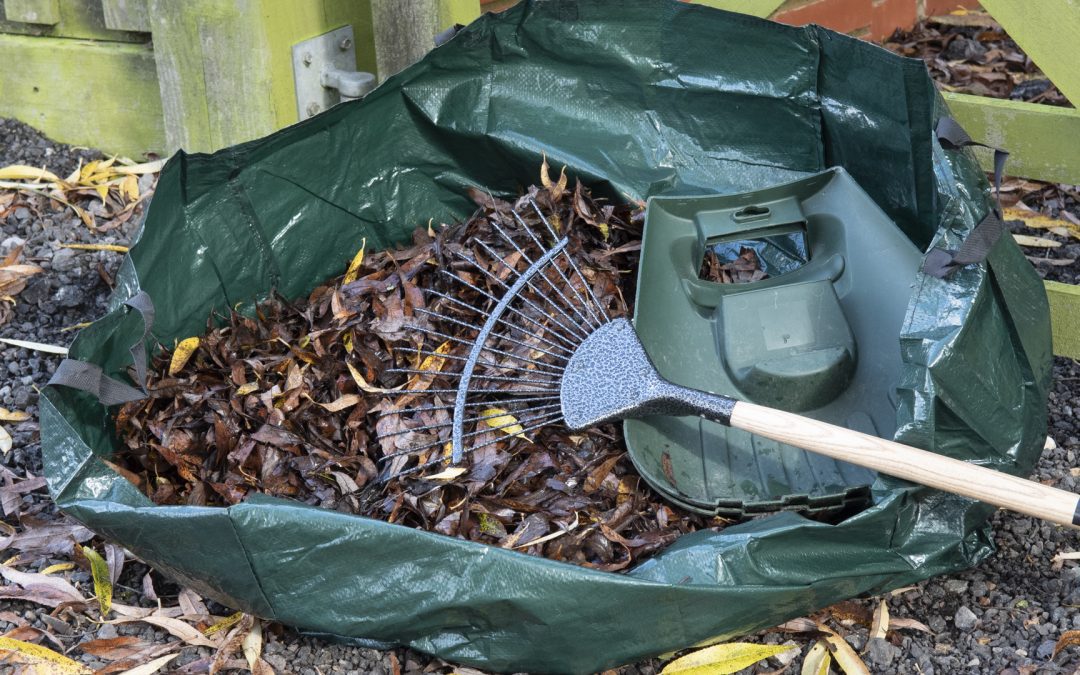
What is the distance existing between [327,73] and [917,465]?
5.04 ft

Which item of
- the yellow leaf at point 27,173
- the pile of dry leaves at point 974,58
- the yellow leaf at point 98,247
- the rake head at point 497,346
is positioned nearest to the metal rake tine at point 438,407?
the rake head at point 497,346

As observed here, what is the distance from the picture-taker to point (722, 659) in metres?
1.51

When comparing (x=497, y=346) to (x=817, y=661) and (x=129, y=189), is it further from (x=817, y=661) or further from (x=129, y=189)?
(x=129, y=189)

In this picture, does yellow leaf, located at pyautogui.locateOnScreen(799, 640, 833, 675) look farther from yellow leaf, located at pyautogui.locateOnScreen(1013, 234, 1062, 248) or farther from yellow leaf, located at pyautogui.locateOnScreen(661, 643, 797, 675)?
yellow leaf, located at pyautogui.locateOnScreen(1013, 234, 1062, 248)

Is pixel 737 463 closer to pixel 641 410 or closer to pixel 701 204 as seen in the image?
pixel 641 410

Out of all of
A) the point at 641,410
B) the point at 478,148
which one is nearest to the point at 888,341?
the point at 641,410

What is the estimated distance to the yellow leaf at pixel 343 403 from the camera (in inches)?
73.3

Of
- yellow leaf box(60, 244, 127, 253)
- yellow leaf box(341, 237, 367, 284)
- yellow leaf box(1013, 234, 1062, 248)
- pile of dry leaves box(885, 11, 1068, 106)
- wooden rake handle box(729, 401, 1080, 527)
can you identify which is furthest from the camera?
pile of dry leaves box(885, 11, 1068, 106)

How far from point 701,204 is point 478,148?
48cm

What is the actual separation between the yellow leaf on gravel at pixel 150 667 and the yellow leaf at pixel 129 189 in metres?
1.25

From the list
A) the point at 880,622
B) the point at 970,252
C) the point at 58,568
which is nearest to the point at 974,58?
the point at 970,252

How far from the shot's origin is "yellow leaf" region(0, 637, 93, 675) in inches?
59.1

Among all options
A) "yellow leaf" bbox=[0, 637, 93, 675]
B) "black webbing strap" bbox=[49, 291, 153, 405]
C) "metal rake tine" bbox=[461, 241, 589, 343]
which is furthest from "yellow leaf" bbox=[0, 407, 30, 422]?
"metal rake tine" bbox=[461, 241, 589, 343]

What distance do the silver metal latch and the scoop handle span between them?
1.18 m
